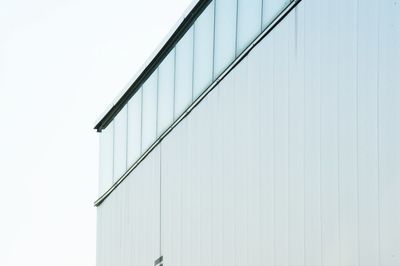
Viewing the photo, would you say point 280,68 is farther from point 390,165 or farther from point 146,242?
point 146,242

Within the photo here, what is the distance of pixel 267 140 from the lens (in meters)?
23.0

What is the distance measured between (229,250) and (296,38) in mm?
5710

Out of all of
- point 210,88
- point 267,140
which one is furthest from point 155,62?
point 267,140

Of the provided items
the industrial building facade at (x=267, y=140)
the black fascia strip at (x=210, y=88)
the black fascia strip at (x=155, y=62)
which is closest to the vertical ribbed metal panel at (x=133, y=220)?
the industrial building facade at (x=267, y=140)

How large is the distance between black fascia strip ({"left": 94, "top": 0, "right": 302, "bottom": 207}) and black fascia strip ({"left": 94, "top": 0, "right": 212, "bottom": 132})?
2.40 m

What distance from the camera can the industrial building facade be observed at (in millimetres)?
18828

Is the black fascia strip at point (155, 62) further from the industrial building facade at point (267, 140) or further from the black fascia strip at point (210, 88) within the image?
the black fascia strip at point (210, 88)

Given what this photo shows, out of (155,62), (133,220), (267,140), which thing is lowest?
(267,140)

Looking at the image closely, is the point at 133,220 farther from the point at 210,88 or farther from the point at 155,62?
the point at 210,88

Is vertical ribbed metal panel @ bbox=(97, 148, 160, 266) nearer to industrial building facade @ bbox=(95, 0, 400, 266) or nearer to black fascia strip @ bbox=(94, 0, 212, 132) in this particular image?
industrial building facade @ bbox=(95, 0, 400, 266)

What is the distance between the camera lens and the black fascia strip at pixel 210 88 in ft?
75.2

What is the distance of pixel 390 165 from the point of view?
716 inches

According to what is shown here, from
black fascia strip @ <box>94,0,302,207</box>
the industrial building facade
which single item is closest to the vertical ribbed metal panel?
the industrial building facade

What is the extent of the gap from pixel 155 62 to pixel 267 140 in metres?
9.97
